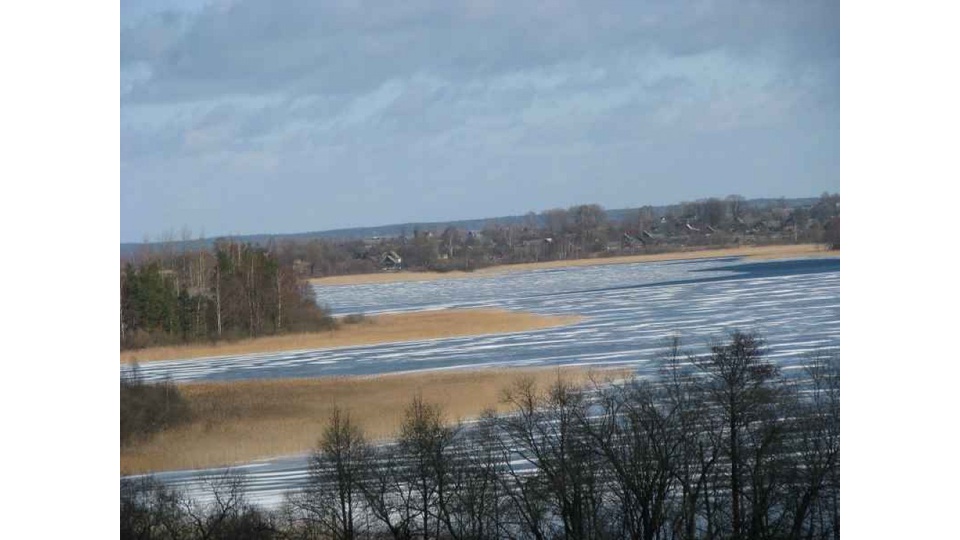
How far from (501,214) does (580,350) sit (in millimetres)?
904

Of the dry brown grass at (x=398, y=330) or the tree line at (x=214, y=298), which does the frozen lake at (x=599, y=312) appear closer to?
the dry brown grass at (x=398, y=330)

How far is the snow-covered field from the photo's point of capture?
243 inches

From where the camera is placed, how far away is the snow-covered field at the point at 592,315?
20.2 feet

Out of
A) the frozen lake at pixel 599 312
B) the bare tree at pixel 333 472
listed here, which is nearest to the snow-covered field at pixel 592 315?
the frozen lake at pixel 599 312

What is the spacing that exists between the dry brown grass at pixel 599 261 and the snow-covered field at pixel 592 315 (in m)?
0.04

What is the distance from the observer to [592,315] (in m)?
6.25

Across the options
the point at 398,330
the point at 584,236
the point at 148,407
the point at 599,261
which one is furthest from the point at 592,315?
the point at 148,407

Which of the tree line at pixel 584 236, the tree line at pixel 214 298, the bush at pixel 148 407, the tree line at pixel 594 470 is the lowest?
the tree line at pixel 594 470

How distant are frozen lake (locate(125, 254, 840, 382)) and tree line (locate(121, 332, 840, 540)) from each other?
0.14m

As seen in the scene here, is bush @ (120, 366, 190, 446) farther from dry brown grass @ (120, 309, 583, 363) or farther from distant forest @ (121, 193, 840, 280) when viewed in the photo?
distant forest @ (121, 193, 840, 280)

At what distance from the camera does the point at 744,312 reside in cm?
623

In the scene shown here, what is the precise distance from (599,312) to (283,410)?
189 cm
